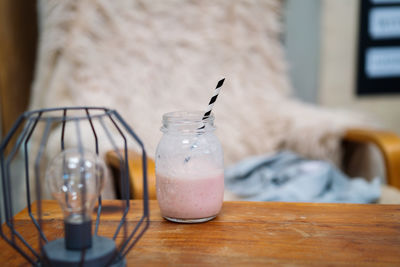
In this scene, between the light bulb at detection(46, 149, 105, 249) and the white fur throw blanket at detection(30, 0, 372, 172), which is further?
the white fur throw blanket at detection(30, 0, 372, 172)

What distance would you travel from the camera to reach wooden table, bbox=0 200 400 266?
0.50m

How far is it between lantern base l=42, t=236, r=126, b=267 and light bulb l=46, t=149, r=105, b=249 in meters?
0.01

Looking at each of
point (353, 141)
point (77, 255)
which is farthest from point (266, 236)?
point (353, 141)

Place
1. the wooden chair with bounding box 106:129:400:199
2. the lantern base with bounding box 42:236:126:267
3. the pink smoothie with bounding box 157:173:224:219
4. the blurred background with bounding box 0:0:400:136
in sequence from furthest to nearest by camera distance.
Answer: the blurred background with bounding box 0:0:400:136 → the wooden chair with bounding box 106:129:400:199 → the pink smoothie with bounding box 157:173:224:219 → the lantern base with bounding box 42:236:126:267

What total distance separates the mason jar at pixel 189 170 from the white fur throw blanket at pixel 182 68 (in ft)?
1.64

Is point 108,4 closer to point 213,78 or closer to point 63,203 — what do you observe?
point 213,78

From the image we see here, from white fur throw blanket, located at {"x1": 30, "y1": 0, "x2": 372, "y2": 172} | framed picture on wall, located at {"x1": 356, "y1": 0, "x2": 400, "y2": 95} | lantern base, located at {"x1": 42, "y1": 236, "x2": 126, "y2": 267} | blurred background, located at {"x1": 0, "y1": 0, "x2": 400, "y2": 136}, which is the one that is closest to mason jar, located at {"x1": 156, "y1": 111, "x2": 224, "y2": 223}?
lantern base, located at {"x1": 42, "y1": 236, "x2": 126, "y2": 267}

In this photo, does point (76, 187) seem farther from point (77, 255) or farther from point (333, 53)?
point (333, 53)

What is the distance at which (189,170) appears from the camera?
0.60 meters

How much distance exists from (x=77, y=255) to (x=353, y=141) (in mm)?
1203

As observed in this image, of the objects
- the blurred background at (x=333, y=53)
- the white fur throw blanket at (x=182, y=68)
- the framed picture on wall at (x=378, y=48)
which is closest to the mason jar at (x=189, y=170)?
the white fur throw blanket at (x=182, y=68)

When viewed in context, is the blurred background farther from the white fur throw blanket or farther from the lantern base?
the lantern base

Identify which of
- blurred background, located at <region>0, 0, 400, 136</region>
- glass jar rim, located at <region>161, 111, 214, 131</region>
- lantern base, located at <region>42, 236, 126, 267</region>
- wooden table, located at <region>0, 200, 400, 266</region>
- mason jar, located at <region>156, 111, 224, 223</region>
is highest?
blurred background, located at <region>0, 0, 400, 136</region>

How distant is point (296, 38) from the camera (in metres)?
1.88
